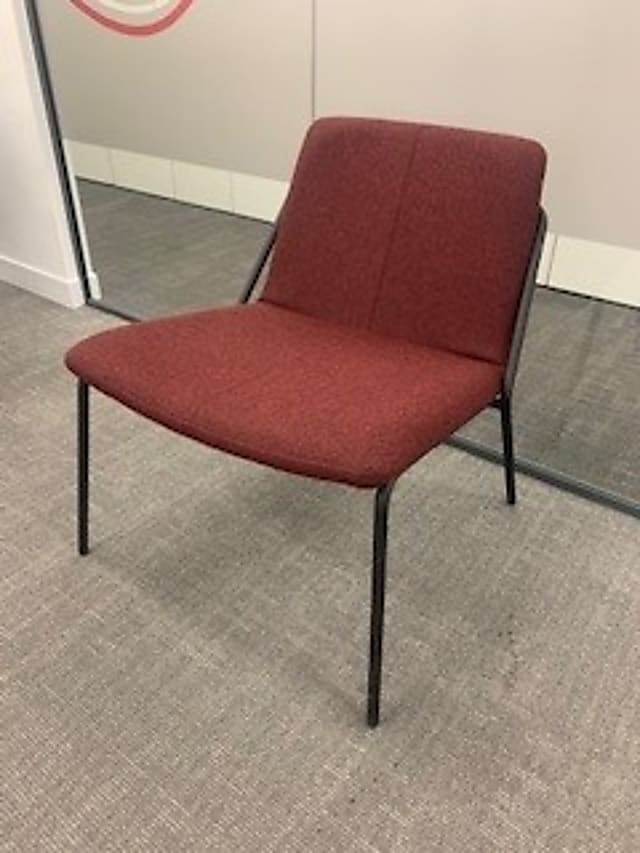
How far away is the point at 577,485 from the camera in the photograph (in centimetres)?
151

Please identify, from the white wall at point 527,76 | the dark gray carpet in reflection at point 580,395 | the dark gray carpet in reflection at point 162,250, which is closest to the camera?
the white wall at point 527,76

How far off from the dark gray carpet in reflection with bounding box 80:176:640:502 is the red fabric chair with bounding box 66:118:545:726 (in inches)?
9.8

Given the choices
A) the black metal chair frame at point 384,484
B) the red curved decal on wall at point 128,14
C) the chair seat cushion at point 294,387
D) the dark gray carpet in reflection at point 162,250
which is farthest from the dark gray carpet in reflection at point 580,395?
the red curved decal on wall at point 128,14

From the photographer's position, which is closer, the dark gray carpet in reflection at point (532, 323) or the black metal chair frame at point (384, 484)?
the black metal chair frame at point (384, 484)

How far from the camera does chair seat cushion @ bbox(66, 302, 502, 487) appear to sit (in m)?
0.90

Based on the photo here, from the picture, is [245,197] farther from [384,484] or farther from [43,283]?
[384,484]

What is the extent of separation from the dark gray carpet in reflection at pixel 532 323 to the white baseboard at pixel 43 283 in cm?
11

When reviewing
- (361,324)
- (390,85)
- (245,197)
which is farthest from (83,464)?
(245,197)

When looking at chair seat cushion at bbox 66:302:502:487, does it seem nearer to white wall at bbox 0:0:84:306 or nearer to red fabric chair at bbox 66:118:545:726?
red fabric chair at bbox 66:118:545:726

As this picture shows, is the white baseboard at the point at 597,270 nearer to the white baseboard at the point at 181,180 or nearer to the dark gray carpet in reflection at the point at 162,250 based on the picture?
the white baseboard at the point at 181,180

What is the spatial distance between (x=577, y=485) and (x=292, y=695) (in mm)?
784

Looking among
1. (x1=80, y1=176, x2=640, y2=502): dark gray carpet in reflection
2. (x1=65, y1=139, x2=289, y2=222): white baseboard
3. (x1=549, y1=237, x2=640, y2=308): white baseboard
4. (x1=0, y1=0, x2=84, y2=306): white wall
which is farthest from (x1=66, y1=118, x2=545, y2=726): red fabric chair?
(x1=0, y1=0, x2=84, y2=306): white wall

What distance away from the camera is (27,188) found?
2.19 metres

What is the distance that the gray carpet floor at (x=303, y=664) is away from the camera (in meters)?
0.93
